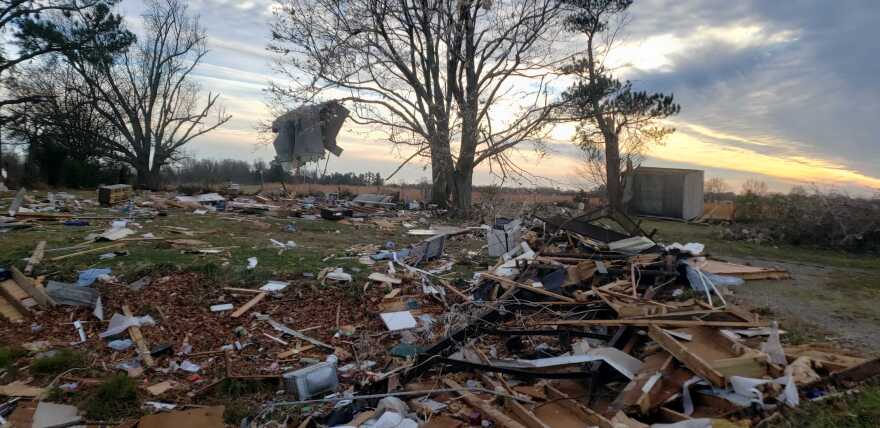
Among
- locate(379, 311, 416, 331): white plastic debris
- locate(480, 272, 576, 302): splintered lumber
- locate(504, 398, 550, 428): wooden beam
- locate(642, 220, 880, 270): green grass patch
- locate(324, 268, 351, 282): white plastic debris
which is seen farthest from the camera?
locate(642, 220, 880, 270): green grass patch

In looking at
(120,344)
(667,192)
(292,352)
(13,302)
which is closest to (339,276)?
(292,352)

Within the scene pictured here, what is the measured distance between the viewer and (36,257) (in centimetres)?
660

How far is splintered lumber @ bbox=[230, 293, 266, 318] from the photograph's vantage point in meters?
5.44

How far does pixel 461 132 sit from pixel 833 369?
13.7 meters

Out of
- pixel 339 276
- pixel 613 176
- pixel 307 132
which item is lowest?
pixel 339 276

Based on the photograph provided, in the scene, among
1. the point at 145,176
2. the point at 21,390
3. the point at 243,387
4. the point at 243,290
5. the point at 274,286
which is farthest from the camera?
the point at 145,176

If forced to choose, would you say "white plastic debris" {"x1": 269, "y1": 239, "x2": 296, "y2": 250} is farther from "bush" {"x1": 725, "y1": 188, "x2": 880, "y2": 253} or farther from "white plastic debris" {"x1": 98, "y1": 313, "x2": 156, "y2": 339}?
"bush" {"x1": 725, "y1": 188, "x2": 880, "y2": 253}

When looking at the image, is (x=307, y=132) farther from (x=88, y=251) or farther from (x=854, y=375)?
(x=854, y=375)

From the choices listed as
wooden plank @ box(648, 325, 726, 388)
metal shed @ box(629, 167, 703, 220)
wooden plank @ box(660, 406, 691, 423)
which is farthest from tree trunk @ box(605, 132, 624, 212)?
wooden plank @ box(660, 406, 691, 423)

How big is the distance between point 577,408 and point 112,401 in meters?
3.54

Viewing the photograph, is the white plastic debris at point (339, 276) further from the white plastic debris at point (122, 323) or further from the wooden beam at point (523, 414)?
the wooden beam at point (523, 414)

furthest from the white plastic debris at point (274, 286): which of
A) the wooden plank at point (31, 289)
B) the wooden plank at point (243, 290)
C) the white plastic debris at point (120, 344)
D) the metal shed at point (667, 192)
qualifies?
the metal shed at point (667, 192)

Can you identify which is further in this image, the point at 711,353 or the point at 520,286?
the point at 520,286

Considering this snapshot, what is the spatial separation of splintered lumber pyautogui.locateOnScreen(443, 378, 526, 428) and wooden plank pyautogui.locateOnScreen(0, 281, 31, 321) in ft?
15.8
